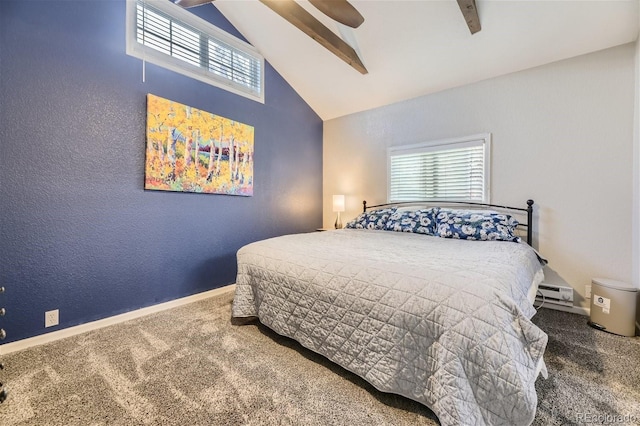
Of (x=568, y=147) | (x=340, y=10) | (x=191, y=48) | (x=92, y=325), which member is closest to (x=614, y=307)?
(x=568, y=147)

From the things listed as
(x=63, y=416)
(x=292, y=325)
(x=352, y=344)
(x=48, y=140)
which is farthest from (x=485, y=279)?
(x=48, y=140)

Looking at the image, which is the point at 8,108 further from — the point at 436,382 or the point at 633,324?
the point at 633,324

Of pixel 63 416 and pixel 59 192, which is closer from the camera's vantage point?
pixel 63 416

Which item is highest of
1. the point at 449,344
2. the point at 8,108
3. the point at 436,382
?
the point at 8,108

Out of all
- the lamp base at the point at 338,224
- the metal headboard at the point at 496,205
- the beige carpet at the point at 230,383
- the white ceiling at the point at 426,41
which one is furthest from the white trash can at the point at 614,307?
the lamp base at the point at 338,224

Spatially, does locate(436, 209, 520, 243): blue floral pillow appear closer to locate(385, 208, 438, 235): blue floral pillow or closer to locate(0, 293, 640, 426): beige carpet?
locate(385, 208, 438, 235): blue floral pillow

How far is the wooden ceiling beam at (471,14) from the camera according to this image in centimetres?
210

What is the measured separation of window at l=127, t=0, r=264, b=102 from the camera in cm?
237

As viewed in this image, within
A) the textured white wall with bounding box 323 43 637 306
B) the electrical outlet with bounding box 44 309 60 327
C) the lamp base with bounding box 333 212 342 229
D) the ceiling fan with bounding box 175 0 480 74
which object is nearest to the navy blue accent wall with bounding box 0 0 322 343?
Result: the electrical outlet with bounding box 44 309 60 327

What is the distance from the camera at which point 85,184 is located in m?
2.04

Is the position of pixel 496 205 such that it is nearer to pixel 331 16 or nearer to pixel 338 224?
pixel 338 224

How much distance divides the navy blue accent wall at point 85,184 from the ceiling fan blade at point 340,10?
162 cm

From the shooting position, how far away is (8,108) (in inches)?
68.3

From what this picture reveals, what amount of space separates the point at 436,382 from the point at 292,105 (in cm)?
373
